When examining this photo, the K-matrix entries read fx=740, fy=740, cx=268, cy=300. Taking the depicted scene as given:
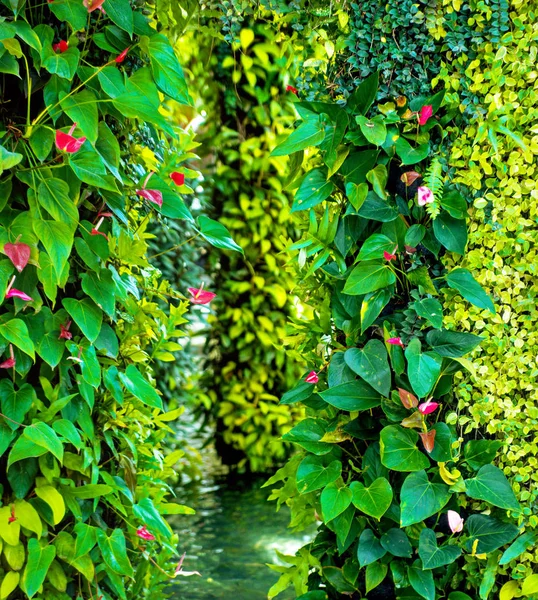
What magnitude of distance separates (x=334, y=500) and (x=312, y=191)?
2.68ft

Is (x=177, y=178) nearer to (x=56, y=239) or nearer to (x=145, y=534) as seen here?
(x=56, y=239)

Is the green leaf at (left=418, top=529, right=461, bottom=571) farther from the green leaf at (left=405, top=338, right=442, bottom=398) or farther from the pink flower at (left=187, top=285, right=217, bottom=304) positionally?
the pink flower at (left=187, top=285, right=217, bottom=304)

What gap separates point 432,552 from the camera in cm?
192

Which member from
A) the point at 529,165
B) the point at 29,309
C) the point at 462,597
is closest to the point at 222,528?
the point at 462,597

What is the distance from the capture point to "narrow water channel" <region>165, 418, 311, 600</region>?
338 centimetres

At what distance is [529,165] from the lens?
1.94m

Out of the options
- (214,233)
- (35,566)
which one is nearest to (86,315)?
(214,233)

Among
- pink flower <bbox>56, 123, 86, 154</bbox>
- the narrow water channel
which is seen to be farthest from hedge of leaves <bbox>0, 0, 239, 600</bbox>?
the narrow water channel

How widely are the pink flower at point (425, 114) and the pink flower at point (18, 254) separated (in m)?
1.02

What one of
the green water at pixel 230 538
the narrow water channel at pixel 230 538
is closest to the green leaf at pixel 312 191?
the narrow water channel at pixel 230 538

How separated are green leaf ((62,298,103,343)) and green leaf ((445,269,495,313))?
0.90 metres

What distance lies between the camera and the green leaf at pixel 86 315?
1836 millimetres

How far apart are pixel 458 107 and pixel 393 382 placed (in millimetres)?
745

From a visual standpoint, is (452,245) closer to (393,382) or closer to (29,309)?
(393,382)
